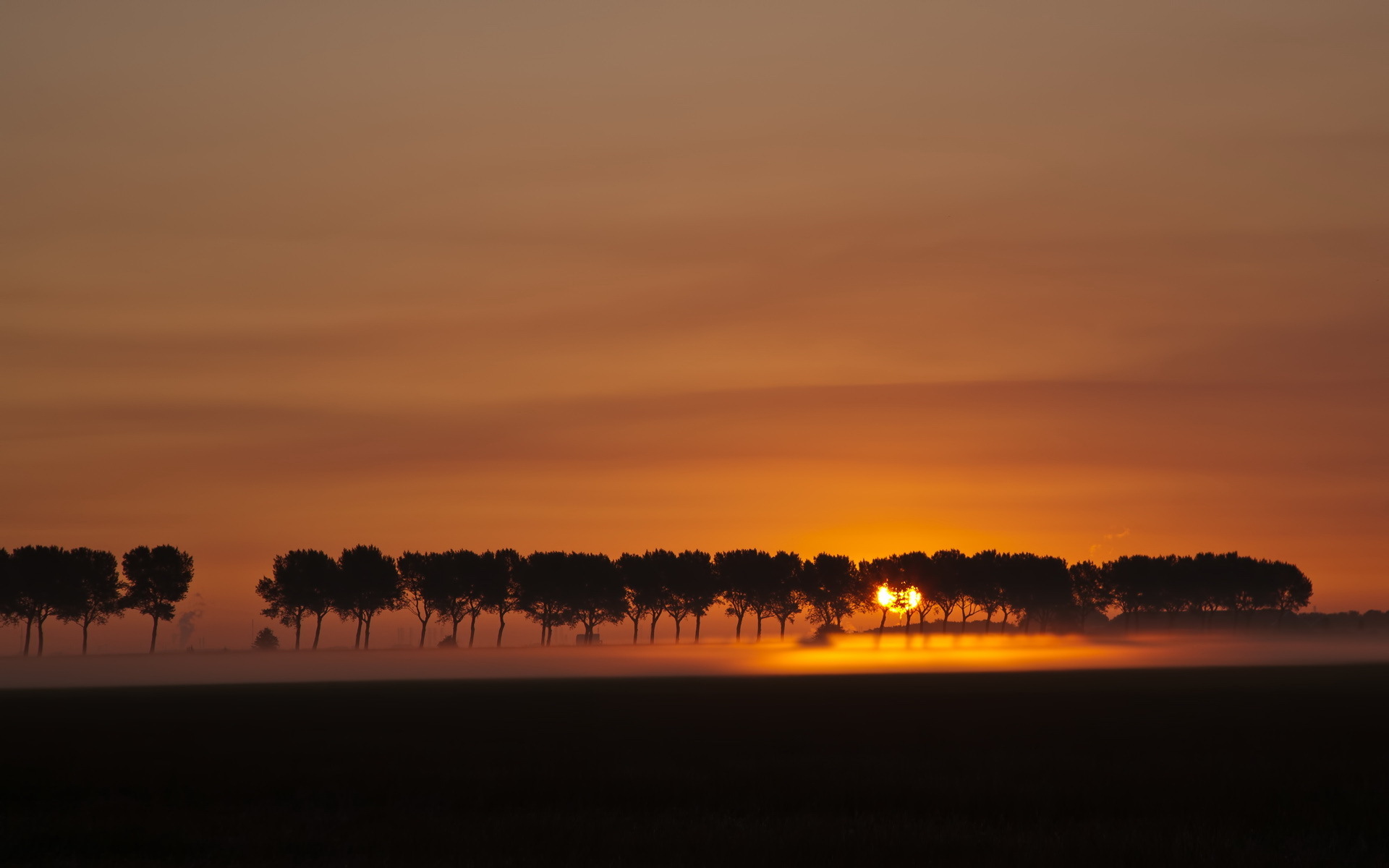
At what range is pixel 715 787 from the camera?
3169cm

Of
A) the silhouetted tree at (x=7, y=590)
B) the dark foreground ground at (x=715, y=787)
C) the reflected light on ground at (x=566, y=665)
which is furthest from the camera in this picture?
the silhouetted tree at (x=7, y=590)

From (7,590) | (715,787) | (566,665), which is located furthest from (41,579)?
(715,787)

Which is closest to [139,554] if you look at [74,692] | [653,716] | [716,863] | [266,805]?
[74,692]

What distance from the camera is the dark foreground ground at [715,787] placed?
77.1 ft

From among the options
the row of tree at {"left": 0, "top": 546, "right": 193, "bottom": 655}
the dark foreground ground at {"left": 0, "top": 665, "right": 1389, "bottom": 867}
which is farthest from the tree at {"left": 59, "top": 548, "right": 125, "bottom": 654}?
the dark foreground ground at {"left": 0, "top": 665, "right": 1389, "bottom": 867}

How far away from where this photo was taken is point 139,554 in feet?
629

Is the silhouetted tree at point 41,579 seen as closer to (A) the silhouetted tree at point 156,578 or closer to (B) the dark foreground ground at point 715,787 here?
(A) the silhouetted tree at point 156,578

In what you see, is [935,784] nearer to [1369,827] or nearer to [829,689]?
[1369,827]

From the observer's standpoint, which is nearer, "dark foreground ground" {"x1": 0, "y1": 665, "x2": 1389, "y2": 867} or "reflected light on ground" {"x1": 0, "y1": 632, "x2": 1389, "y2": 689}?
"dark foreground ground" {"x1": 0, "y1": 665, "x2": 1389, "y2": 867}

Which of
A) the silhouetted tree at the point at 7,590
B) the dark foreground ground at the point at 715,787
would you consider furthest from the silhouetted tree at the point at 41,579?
the dark foreground ground at the point at 715,787

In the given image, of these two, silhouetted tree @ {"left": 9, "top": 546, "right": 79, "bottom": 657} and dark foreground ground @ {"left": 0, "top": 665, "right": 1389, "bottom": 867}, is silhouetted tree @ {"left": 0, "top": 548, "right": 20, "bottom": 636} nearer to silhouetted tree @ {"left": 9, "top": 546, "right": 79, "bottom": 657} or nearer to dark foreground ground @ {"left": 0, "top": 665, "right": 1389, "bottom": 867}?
silhouetted tree @ {"left": 9, "top": 546, "right": 79, "bottom": 657}

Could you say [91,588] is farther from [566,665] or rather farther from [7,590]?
[566,665]

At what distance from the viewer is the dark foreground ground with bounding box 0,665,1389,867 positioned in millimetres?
23500

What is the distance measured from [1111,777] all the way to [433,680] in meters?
96.2
